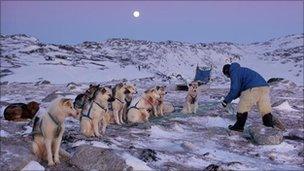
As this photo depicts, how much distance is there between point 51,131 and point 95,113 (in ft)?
8.90

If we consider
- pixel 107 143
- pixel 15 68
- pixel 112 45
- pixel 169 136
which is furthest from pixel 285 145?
pixel 112 45

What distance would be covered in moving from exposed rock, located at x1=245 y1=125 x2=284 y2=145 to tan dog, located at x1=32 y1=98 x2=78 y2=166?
5.40 meters

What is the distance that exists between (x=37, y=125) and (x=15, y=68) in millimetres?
44975

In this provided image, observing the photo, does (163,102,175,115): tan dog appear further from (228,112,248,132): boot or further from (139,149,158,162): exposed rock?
(139,149,158,162): exposed rock

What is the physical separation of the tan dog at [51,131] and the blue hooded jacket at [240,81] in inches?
228

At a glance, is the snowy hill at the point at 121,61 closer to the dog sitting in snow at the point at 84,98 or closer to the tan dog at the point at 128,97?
the tan dog at the point at 128,97

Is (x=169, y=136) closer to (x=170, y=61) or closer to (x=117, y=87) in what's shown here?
(x=117, y=87)

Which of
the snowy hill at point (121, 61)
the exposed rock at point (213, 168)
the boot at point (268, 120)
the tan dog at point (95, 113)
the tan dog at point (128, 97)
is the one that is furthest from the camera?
the snowy hill at point (121, 61)

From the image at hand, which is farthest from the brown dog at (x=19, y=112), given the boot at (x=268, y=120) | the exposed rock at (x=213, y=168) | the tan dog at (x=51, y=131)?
the boot at (x=268, y=120)

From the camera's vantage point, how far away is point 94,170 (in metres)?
7.57

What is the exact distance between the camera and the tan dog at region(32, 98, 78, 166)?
7586 mm

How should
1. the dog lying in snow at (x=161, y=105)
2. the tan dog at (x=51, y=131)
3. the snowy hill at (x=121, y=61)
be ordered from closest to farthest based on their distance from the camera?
1. the tan dog at (x=51, y=131)
2. the dog lying in snow at (x=161, y=105)
3. the snowy hill at (x=121, y=61)

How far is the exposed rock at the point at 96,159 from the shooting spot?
7484 mm

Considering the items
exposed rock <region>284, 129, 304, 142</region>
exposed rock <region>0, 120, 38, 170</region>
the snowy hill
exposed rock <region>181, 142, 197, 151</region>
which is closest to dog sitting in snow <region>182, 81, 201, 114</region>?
exposed rock <region>284, 129, 304, 142</region>
